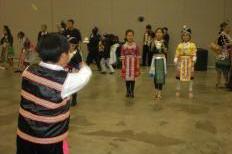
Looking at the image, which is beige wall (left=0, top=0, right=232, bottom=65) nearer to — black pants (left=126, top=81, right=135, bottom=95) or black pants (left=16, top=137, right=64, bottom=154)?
black pants (left=126, top=81, right=135, bottom=95)

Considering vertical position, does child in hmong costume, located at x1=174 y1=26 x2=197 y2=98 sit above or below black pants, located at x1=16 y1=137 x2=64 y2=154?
above

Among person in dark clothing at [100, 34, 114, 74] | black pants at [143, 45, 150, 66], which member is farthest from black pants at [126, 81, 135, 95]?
black pants at [143, 45, 150, 66]

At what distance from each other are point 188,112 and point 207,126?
38.8 inches

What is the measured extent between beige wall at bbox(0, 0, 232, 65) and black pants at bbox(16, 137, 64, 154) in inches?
504

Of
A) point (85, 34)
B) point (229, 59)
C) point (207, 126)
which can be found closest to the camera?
point (207, 126)

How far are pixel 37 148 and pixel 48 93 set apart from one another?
40cm

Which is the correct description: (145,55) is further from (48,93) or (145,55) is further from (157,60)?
(48,93)

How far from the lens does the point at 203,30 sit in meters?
15.2

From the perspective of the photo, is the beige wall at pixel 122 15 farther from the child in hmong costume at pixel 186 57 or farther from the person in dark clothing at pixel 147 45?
the child in hmong costume at pixel 186 57

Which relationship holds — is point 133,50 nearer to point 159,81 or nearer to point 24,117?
point 159,81

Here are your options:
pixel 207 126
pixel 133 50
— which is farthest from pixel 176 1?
pixel 207 126

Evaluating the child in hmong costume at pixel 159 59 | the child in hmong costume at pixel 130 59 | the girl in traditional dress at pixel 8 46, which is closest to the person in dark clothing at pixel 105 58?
the girl in traditional dress at pixel 8 46

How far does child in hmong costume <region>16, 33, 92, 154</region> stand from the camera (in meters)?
2.80

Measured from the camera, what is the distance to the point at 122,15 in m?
15.9
